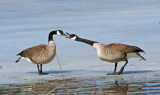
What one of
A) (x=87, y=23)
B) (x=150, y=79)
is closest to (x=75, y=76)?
(x=150, y=79)

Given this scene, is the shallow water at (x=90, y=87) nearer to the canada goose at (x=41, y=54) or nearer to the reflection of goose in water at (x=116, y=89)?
the reflection of goose in water at (x=116, y=89)

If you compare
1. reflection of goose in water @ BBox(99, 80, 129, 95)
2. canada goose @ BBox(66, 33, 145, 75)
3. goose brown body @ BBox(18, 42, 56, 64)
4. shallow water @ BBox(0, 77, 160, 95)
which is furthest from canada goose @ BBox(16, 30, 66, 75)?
reflection of goose in water @ BBox(99, 80, 129, 95)

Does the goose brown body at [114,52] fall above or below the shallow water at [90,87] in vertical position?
above

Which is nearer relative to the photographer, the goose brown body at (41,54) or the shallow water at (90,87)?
the shallow water at (90,87)

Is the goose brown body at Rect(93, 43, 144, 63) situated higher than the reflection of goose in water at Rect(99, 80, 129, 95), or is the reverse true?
the goose brown body at Rect(93, 43, 144, 63)

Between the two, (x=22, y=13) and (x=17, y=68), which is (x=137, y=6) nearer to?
(x=22, y=13)

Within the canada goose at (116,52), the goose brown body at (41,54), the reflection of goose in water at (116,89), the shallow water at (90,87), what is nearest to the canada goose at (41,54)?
the goose brown body at (41,54)

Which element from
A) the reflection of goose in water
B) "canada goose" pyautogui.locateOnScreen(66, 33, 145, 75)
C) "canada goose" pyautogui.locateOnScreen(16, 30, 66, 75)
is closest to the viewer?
the reflection of goose in water

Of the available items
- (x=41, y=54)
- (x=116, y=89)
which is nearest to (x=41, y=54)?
(x=41, y=54)

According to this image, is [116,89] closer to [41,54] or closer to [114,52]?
[114,52]

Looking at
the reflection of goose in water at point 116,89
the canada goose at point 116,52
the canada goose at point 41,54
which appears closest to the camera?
the reflection of goose in water at point 116,89

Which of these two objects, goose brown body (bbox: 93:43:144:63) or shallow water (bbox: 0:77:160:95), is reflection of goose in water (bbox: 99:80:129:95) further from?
goose brown body (bbox: 93:43:144:63)

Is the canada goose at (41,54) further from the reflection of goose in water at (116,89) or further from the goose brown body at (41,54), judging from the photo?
the reflection of goose in water at (116,89)

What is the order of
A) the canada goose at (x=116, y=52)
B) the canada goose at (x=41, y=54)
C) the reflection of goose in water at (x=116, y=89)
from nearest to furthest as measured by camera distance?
the reflection of goose in water at (x=116, y=89) → the canada goose at (x=116, y=52) → the canada goose at (x=41, y=54)
